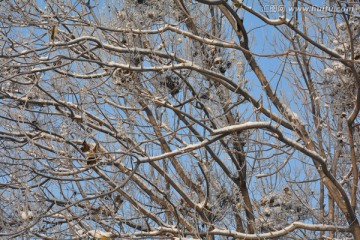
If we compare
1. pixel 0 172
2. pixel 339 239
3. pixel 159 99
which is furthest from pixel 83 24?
pixel 339 239

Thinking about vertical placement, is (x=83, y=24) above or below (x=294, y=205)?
above

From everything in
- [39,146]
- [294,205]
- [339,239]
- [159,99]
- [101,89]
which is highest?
[101,89]

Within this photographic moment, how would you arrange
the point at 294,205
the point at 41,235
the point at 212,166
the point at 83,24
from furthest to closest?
the point at 212,166 → the point at 294,205 → the point at 83,24 → the point at 41,235

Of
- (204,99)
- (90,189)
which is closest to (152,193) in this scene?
(90,189)

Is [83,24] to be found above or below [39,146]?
above

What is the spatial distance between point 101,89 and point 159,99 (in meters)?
1.39

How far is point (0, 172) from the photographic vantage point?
23.6ft

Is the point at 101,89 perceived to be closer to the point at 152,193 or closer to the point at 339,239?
the point at 152,193

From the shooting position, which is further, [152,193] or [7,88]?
[152,193]

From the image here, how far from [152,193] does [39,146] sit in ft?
6.33

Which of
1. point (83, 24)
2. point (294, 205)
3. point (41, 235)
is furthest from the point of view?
point (294, 205)

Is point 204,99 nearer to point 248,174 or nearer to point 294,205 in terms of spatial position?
point 248,174

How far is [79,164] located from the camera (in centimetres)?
733

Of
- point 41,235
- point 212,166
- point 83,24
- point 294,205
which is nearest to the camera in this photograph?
point 41,235
